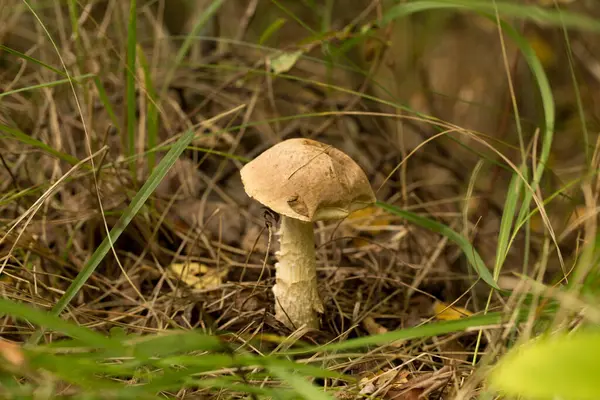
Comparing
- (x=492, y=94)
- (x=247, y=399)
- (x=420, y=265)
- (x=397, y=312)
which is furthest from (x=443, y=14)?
(x=247, y=399)

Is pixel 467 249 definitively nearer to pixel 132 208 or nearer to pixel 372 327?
pixel 372 327

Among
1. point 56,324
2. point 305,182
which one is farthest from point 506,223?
point 56,324

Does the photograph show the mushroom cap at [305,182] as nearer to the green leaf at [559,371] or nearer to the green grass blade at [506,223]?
the green grass blade at [506,223]

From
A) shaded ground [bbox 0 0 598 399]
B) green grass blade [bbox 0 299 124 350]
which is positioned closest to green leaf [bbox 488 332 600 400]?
green grass blade [bbox 0 299 124 350]

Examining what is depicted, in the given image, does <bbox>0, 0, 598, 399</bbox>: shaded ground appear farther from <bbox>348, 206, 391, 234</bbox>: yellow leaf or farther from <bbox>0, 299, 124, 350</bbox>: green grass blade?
<bbox>0, 299, 124, 350</bbox>: green grass blade

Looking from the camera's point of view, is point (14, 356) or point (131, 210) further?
point (131, 210)
